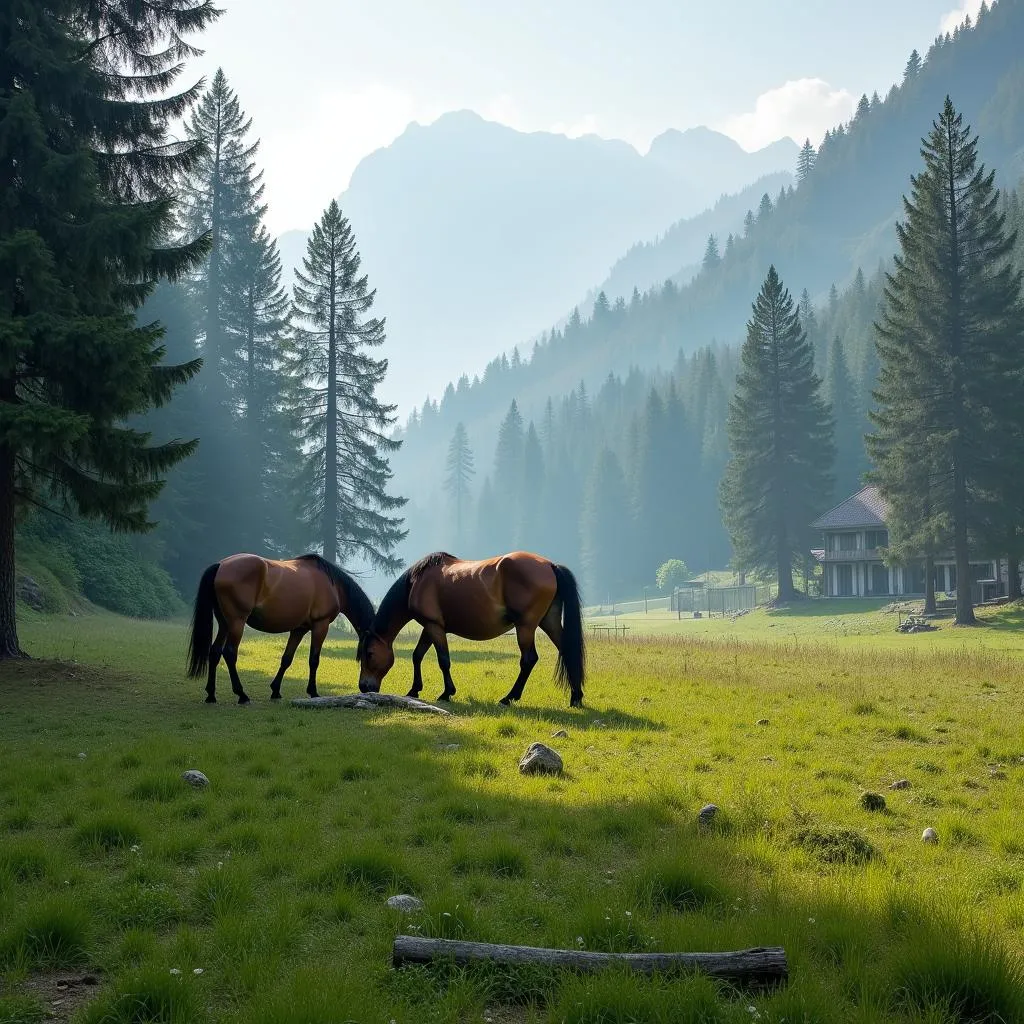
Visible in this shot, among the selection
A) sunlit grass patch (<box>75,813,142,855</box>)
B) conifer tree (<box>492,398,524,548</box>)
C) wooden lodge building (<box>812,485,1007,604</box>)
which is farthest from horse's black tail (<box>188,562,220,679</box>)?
conifer tree (<box>492,398,524,548</box>)

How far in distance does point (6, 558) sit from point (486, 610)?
29.8 feet

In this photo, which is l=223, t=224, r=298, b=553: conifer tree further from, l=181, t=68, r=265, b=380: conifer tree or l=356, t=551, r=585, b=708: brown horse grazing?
l=356, t=551, r=585, b=708: brown horse grazing

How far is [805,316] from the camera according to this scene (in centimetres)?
12794

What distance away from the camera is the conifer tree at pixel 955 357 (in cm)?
3847

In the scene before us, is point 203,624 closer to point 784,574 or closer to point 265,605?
point 265,605

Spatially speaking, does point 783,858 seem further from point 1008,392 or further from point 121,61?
point 1008,392

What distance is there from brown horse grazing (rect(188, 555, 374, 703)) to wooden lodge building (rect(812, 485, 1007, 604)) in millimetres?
54650

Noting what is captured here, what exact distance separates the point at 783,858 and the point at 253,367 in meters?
50.8

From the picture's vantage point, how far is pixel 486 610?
12914mm

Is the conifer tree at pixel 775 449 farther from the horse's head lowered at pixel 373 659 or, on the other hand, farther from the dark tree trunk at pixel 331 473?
the horse's head lowered at pixel 373 659

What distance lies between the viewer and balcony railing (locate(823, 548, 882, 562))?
2466 inches

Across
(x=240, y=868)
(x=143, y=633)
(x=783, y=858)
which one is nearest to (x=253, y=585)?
(x=240, y=868)

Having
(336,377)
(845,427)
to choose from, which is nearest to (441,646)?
(336,377)

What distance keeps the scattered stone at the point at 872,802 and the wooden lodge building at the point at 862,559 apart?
57452mm
